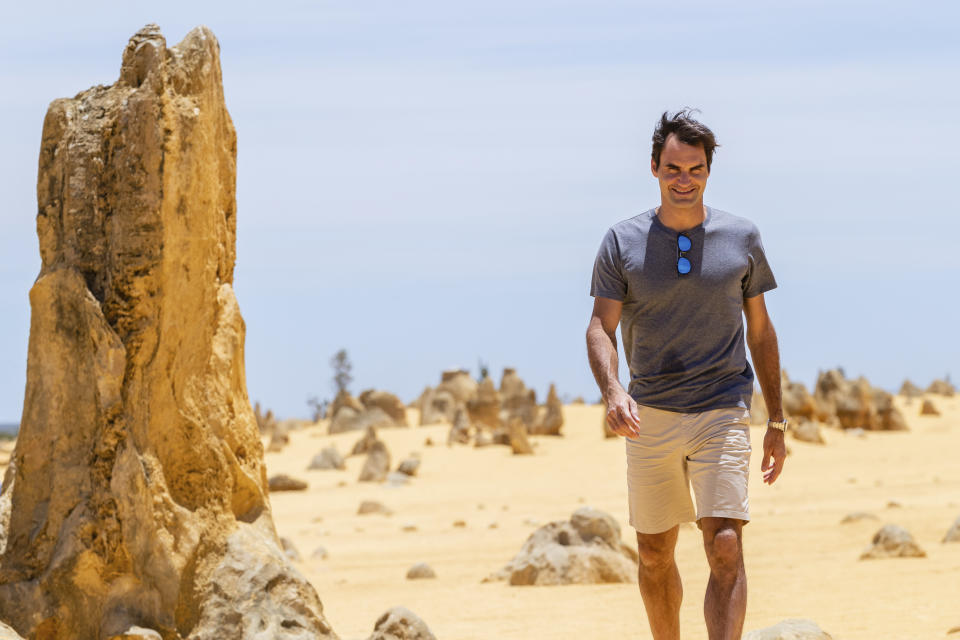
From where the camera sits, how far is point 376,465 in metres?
23.1

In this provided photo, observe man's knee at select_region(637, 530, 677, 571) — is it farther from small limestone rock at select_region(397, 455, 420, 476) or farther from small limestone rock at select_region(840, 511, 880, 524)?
small limestone rock at select_region(397, 455, 420, 476)

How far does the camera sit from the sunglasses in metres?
5.06

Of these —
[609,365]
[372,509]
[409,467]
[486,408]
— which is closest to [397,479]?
[409,467]

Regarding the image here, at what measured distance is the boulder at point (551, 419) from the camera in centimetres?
3200

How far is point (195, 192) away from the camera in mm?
6590

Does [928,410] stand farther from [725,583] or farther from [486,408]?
[725,583]

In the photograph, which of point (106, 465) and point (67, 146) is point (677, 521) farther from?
point (67, 146)

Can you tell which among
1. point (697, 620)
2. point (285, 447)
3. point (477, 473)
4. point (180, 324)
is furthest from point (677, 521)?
point (285, 447)

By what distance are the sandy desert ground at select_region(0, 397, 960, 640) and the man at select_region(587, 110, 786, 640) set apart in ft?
8.85

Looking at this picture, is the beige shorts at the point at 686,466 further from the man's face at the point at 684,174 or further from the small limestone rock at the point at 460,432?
the small limestone rock at the point at 460,432

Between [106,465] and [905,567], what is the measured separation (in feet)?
21.3

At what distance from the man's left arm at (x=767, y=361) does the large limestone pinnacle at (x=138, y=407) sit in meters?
2.45

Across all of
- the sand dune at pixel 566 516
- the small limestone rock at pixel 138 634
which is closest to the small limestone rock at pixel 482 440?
the sand dune at pixel 566 516

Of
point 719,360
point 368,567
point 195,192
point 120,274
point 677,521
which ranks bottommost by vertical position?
point 368,567
